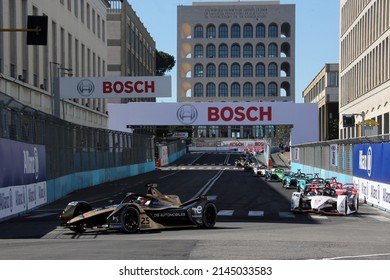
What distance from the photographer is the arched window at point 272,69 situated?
176m

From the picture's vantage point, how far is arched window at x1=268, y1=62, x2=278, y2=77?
176 metres

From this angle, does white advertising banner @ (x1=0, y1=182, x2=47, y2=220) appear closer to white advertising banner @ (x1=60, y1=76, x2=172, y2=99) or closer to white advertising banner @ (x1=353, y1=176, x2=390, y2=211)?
white advertising banner @ (x1=353, y1=176, x2=390, y2=211)

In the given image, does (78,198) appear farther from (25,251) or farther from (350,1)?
(350,1)

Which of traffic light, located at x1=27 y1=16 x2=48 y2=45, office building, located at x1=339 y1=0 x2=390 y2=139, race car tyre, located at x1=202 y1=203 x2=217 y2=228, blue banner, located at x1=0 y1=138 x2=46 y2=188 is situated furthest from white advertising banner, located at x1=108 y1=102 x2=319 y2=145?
race car tyre, located at x1=202 y1=203 x2=217 y2=228

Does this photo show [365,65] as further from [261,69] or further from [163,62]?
[261,69]

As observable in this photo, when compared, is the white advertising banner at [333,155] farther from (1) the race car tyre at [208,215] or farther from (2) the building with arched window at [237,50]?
(2) the building with arched window at [237,50]

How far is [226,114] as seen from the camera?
6300 cm

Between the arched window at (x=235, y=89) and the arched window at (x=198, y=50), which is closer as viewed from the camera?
the arched window at (x=198, y=50)

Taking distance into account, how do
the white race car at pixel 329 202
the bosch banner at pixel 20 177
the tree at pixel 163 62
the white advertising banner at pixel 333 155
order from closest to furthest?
the bosch banner at pixel 20 177
the white race car at pixel 329 202
the white advertising banner at pixel 333 155
the tree at pixel 163 62

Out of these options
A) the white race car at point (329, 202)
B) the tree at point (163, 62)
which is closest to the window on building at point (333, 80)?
the tree at point (163, 62)

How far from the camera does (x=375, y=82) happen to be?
67188 mm

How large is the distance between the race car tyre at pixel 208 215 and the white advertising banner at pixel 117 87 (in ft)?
103

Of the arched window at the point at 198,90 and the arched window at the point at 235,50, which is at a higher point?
the arched window at the point at 235,50

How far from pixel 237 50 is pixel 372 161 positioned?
497 feet
